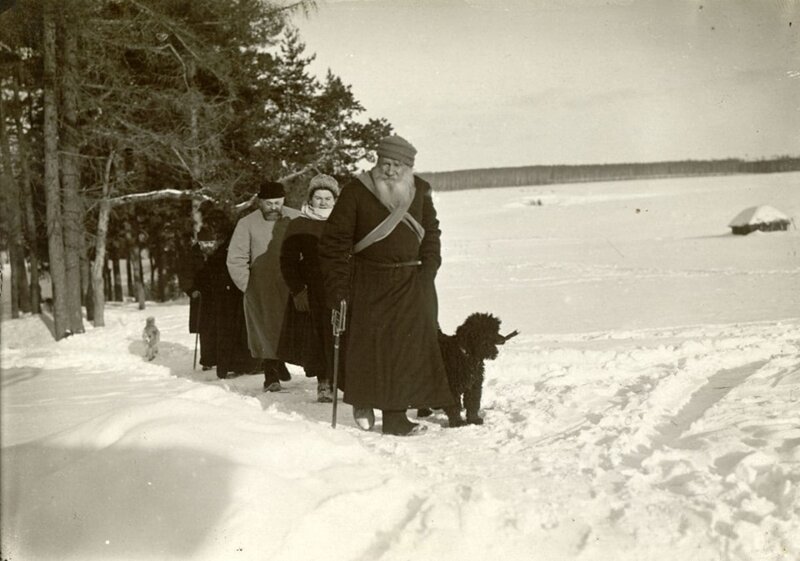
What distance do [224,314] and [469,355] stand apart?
15.0 feet

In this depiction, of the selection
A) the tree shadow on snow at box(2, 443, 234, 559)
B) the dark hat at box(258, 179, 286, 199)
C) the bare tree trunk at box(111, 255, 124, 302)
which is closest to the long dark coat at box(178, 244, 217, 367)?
the dark hat at box(258, 179, 286, 199)

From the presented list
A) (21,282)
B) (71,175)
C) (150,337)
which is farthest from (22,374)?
(21,282)

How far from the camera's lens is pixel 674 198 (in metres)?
58.3

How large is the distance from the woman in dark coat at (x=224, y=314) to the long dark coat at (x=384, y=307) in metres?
3.67

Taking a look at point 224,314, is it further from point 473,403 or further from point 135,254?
point 135,254

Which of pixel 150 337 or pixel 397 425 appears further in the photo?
pixel 150 337

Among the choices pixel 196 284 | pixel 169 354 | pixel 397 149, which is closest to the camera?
pixel 397 149

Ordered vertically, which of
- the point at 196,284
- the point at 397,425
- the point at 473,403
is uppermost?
the point at 196,284

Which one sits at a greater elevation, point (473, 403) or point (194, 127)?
point (194, 127)

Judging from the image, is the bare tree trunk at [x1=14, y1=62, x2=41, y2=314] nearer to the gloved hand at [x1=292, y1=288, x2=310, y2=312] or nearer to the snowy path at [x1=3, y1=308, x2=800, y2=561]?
the gloved hand at [x1=292, y1=288, x2=310, y2=312]

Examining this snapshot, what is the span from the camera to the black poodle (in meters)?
6.01

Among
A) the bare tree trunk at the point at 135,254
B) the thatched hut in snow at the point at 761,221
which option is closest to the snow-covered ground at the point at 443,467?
the bare tree trunk at the point at 135,254

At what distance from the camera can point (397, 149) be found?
591cm

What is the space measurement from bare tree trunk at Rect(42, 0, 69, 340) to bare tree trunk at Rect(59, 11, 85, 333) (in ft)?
0.68
